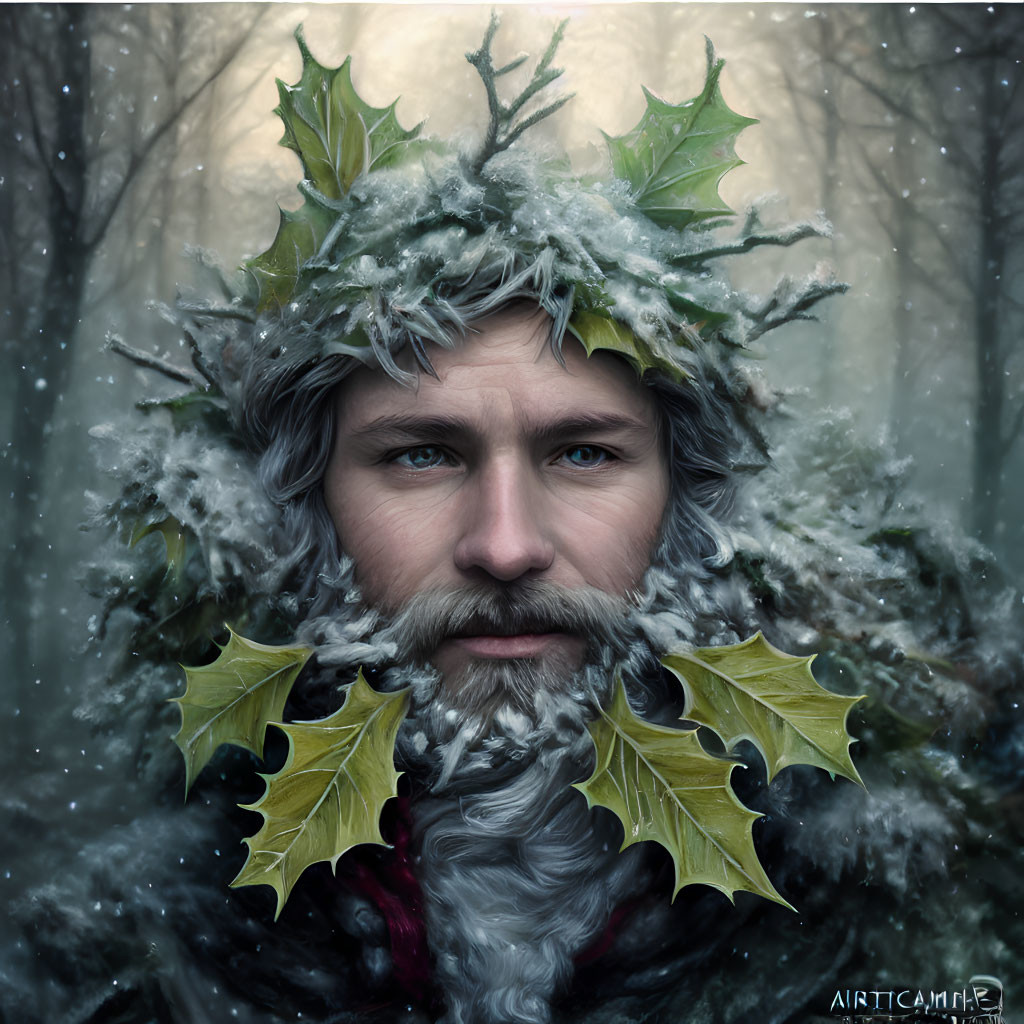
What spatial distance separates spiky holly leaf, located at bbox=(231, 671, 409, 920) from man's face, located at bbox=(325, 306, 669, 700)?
0.38 ft

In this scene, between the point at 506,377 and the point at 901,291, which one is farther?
the point at 901,291

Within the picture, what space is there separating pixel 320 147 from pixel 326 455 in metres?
0.33

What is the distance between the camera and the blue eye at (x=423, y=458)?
37.6 inches

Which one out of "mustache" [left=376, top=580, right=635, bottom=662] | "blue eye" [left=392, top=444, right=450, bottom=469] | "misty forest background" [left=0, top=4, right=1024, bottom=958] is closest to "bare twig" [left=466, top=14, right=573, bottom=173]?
"misty forest background" [left=0, top=4, right=1024, bottom=958]

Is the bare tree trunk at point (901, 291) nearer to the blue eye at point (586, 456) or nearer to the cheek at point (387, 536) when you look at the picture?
the blue eye at point (586, 456)

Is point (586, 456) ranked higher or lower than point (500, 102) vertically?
lower

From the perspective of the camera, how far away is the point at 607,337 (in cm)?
91

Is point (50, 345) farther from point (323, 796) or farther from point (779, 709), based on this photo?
point (779, 709)

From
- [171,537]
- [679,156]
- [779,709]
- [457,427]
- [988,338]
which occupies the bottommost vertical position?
[779,709]

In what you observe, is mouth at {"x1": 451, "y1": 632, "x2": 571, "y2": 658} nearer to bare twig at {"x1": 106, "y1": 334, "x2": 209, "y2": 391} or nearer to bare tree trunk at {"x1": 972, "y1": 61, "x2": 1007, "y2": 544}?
bare twig at {"x1": 106, "y1": 334, "x2": 209, "y2": 391}

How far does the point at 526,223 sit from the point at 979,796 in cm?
80

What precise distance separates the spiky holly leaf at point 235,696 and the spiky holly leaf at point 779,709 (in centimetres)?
45

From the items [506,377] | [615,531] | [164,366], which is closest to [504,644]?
[615,531]

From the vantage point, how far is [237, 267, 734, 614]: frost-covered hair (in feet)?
3.17
